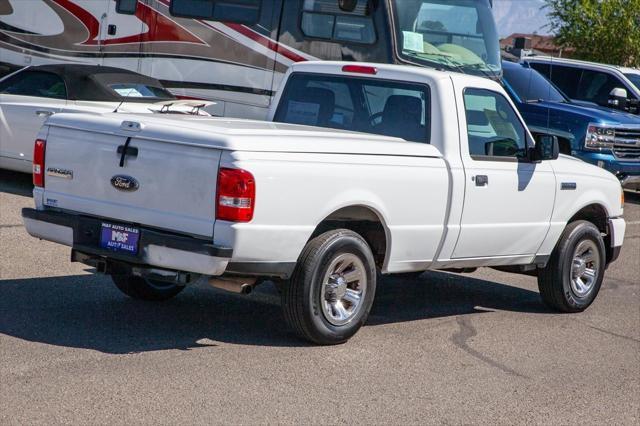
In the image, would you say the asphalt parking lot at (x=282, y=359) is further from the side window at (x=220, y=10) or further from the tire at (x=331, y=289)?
the side window at (x=220, y=10)

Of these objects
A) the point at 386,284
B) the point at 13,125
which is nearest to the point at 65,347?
the point at 386,284

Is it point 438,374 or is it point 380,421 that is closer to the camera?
point 380,421

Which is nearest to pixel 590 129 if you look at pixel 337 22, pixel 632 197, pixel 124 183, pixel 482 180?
pixel 632 197

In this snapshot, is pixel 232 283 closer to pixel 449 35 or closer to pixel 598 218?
pixel 598 218

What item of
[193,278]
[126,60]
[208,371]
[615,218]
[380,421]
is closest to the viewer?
[380,421]

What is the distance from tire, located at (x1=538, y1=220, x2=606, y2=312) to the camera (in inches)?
364

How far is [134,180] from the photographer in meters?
6.93

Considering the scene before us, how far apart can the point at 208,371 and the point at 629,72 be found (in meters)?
15.4

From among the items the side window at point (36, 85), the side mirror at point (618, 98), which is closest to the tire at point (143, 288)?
the side window at point (36, 85)

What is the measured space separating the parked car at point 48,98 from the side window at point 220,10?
9.66 feet

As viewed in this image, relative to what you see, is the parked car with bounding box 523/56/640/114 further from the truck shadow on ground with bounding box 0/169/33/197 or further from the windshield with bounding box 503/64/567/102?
the truck shadow on ground with bounding box 0/169/33/197

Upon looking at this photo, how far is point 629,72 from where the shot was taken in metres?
20.2

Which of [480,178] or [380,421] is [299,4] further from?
[380,421]

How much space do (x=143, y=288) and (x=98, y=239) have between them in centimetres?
127
